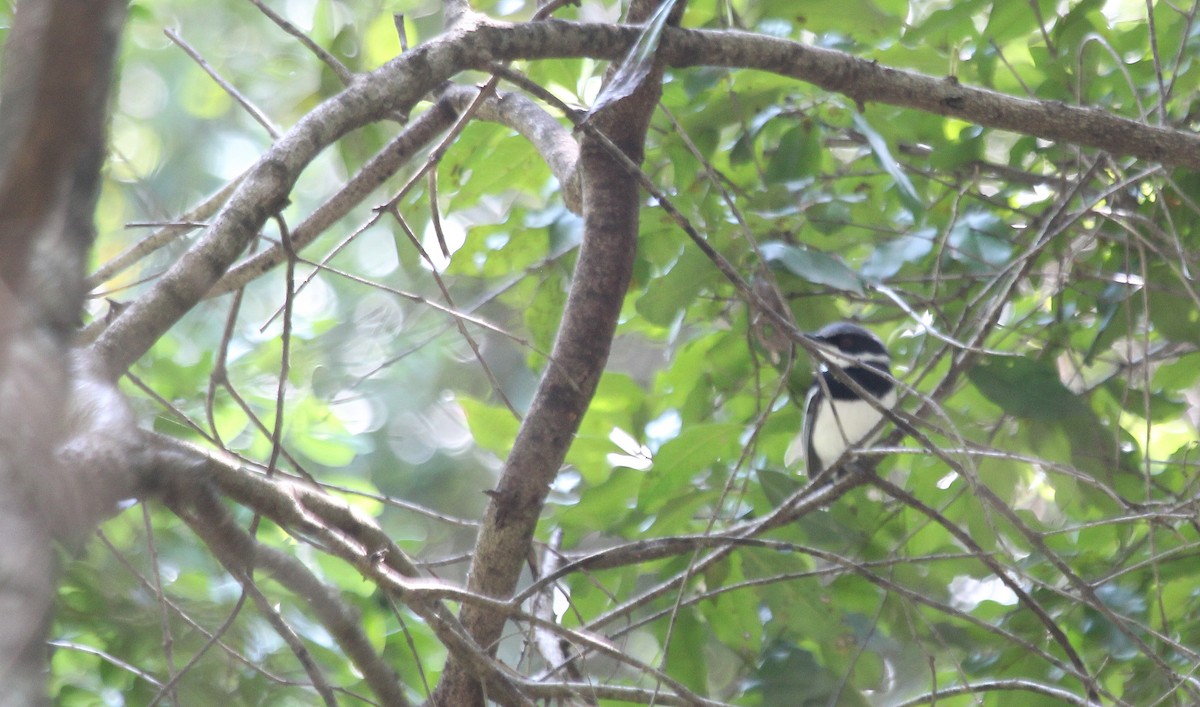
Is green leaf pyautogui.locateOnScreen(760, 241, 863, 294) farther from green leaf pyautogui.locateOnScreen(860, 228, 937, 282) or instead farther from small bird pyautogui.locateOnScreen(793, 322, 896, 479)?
small bird pyautogui.locateOnScreen(793, 322, 896, 479)

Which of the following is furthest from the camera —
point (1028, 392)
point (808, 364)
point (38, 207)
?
point (808, 364)

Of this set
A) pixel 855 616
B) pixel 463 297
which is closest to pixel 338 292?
pixel 463 297

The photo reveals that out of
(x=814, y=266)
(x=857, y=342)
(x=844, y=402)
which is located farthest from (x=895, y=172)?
(x=844, y=402)

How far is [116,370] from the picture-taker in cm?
114

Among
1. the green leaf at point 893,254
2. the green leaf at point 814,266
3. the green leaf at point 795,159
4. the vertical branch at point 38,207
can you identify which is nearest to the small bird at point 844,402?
the green leaf at point 893,254

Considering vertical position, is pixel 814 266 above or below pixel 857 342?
below

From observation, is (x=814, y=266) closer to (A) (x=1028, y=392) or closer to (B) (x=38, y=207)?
(A) (x=1028, y=392)

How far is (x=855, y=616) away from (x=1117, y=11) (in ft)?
11.0

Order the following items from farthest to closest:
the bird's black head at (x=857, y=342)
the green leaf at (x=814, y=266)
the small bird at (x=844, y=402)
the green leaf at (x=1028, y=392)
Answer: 1. the small bird at (x=844, y=402)
2. the bird's black head at (x=857, y=342)
3. the green leaf at (x=1028, y=392)
4. the green leaf at (x=814, y=266)

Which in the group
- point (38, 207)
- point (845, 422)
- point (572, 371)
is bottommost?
point (38, 207)

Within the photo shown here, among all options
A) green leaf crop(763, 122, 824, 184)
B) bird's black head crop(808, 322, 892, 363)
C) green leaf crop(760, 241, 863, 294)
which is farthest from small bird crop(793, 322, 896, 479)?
green leaf crop(760, 241, 863, 294)

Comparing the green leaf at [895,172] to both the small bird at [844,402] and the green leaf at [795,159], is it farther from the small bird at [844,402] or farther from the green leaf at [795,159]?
the small bird at [844,402]

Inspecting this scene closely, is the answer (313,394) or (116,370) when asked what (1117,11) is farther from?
(116,370)

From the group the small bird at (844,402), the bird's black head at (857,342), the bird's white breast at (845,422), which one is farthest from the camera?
the bird's white breast at (845,422)
